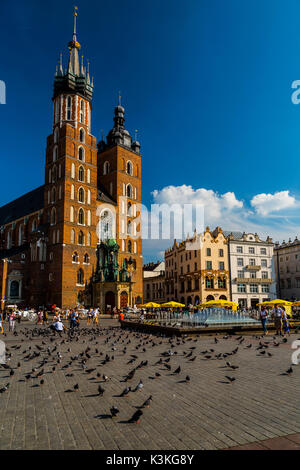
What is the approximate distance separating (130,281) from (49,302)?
Result: 1261 cm

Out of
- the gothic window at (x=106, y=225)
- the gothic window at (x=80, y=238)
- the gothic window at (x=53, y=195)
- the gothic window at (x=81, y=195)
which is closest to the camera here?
the gothic window at (x=80, y=238)

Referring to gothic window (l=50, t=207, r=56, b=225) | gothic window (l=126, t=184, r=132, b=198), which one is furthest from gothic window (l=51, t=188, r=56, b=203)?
gothic window (l=126, t=184, r=132, b=198)

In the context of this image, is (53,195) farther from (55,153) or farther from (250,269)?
(250,269)

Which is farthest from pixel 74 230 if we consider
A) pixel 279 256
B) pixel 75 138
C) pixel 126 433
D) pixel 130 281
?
pixel 126 433

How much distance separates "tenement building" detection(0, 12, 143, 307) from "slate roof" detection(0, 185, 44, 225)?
583 millimetres

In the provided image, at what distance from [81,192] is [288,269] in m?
41.7

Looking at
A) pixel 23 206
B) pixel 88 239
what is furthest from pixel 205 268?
pixel 23 206

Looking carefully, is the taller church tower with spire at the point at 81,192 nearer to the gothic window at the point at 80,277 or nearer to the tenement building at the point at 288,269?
the gothic window at the point at 80,277

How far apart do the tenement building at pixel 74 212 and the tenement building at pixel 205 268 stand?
9621 millimetres

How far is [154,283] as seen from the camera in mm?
77312

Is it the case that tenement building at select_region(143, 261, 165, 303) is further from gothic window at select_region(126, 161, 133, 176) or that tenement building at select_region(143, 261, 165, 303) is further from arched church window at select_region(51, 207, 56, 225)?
arched church window at select_region(51, 207, 56, 225)

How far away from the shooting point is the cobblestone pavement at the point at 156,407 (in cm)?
493

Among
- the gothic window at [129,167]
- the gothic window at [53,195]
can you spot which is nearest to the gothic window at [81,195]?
the gothic window at [53,195]
